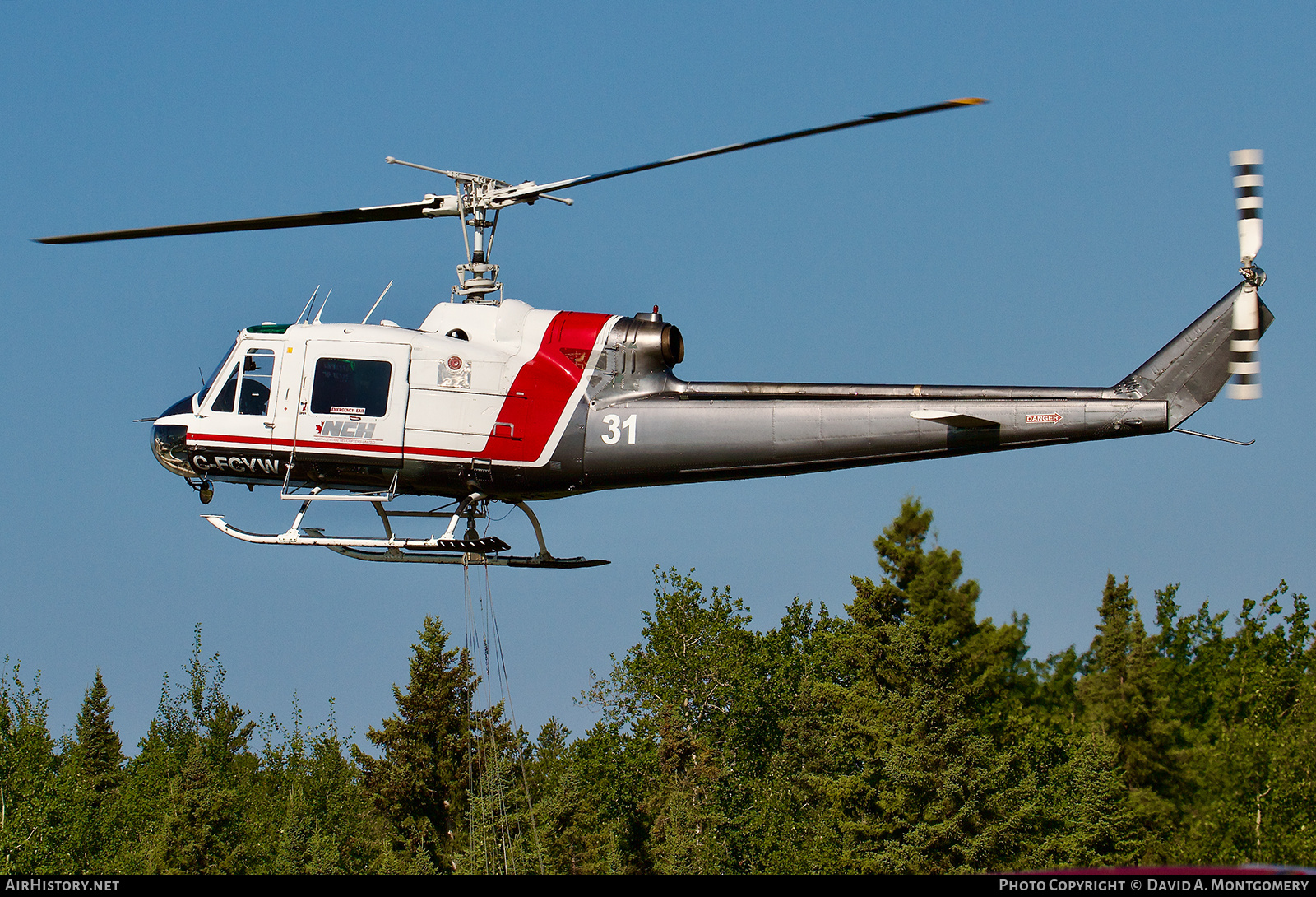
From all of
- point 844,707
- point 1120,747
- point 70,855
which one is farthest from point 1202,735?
point 70,855

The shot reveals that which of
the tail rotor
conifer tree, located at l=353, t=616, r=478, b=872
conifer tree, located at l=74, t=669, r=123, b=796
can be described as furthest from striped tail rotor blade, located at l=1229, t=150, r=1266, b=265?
conifer tree, located at l=74, t=669, r=123, b=796

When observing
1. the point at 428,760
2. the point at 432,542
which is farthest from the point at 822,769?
the point at 432,542

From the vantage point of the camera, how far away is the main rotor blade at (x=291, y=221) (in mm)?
22141

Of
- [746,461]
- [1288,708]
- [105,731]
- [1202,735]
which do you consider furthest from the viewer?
[105,731]

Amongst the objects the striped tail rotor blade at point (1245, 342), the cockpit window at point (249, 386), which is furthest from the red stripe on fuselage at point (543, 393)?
the striped tail rotor blade at point (1245, 342)

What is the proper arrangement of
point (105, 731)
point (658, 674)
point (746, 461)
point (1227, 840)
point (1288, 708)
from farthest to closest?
point (105, 731) → point (658, 674) → point (1288, 708) → point (1227, 840) → point (746, 461)

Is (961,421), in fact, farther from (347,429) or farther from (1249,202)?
(347,429)

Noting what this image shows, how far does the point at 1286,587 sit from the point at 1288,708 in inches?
367

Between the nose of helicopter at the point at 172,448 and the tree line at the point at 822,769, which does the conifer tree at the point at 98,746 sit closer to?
the tree line at the point at 822,769

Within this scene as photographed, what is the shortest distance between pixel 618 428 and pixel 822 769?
3575 cm

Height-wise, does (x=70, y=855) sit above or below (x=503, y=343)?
below

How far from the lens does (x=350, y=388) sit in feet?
71.5

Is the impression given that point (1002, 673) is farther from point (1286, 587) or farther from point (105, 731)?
point (105, 731)

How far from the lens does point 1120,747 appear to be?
5128 cm
